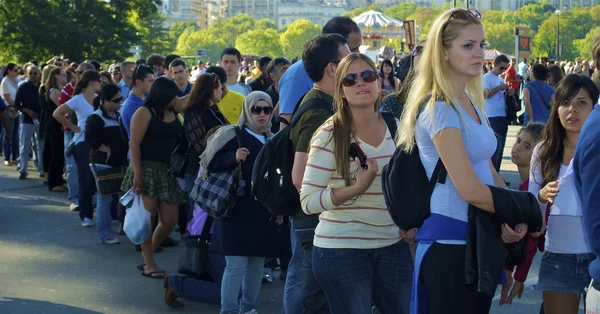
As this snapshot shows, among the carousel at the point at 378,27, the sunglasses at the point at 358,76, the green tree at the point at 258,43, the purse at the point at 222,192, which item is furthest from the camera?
the green tree at the point at 258,43

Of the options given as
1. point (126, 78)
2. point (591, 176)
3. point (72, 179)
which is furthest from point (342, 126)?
point (126, 78)

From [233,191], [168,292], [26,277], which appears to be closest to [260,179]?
[233,191]

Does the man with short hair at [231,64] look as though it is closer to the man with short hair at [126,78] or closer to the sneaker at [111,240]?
the sneaker at [111,240]

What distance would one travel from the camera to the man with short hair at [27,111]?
1430 centimetres

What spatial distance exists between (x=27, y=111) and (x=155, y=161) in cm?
730

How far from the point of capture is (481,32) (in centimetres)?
333

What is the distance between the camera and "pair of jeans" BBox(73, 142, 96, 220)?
9961mm

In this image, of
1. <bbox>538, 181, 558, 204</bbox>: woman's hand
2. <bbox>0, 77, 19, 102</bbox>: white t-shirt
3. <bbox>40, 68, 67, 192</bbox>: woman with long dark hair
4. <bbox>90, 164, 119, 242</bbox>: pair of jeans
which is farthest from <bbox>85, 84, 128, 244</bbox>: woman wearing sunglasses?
<bbox>0, 77, 19, 102</bbox>: white t-shirt

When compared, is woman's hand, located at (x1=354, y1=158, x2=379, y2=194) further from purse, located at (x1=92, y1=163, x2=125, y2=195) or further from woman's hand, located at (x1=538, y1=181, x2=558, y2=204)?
purse, located at (x1=92, y1=163, x2=125, y2=195)

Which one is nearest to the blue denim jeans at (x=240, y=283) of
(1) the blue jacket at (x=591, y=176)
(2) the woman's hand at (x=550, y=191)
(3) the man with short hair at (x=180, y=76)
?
(2) the woman's hand at (x=550, y=191)

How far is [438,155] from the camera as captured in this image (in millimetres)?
3260

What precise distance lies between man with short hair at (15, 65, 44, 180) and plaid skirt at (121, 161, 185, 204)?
7187mm

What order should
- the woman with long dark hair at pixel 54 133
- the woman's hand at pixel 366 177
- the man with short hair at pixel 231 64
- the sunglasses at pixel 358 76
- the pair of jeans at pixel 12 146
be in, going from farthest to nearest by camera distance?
the pair of jeans at pixel 12 146 → the woman with long dark hair at pixel 54 133 → the man with short hair at pixel 231 64 → the sunglasses at pixel 358 76 → the woman's hand at pixel 366 177

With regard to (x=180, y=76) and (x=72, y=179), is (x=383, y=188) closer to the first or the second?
(x=180, y=76)
